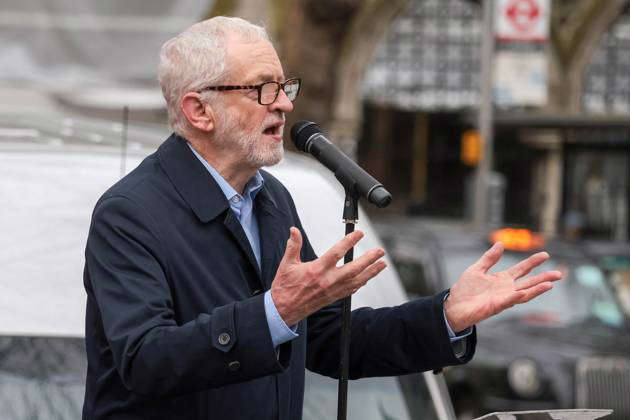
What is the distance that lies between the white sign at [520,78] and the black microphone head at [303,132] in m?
15.7

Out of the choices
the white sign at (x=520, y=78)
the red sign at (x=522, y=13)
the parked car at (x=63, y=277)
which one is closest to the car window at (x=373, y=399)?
the parked car at (x=63, y=277)

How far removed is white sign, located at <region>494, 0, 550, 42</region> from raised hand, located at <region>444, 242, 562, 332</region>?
16.5 meters

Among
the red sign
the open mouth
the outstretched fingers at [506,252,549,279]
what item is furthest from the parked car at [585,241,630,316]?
the red sign

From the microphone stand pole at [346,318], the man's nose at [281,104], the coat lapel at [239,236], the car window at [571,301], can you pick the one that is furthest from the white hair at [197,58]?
the car window at [571,301]

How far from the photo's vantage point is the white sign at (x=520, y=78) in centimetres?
1833

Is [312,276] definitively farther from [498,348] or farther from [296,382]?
[498,348]

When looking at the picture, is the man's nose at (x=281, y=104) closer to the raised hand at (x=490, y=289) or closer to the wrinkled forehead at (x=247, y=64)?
the wrinkled forehead at (x=247, y=64)

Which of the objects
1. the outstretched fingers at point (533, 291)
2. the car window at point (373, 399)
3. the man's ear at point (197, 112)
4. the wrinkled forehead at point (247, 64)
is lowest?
the car window at point (373, 399)

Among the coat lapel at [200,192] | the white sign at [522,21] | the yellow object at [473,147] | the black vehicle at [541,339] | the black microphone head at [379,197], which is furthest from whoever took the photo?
the yellow object at [473,147]

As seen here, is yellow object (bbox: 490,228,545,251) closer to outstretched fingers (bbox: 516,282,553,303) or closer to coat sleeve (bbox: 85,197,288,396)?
outstretched fingers (bbox: 516,282,553,303)

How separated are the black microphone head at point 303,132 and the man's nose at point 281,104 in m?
0.09

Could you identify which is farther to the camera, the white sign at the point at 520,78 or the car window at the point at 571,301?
the white sign at the point at 520,78

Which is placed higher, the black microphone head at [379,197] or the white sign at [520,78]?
the black microphone head at [379,197]

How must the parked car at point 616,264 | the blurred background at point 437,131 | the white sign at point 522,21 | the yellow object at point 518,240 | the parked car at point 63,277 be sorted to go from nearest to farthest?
1. the parked car at point 63,277
2. the blurred background at point 437,131
3. the yellow object at point 518,240
4. the parked car at point 616,264
5. the white sign at point 522,21
